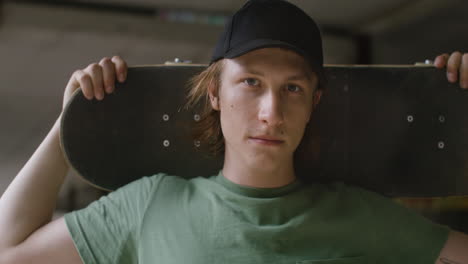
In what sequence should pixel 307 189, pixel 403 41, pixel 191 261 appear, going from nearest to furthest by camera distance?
pixel 191 261
pixel 307 189
pixel 403 41

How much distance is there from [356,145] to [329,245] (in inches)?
11.1

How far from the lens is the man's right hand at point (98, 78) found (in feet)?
3.13

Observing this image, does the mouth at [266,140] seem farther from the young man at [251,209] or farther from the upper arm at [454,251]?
the upper arm at [454,251]

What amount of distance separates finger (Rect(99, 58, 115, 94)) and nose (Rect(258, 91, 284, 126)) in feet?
1.17

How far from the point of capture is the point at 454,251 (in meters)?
0.87

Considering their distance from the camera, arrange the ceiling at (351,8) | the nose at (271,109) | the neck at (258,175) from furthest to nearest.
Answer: the ceiling at (351,8)
the neck at (258,175)
the nose at (271,109)

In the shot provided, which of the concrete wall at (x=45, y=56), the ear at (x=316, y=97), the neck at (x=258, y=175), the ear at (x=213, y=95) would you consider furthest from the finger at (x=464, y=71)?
the concrete wall at (x=45, y=56)

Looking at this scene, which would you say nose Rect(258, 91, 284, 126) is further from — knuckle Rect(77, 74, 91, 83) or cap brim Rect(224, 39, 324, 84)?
knuckle Rect(77, 74, 91, 83)

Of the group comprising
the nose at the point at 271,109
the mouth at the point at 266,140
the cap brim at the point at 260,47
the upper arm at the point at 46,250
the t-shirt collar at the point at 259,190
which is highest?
the cap brim at the point at 260,47

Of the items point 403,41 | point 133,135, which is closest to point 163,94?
point 133,135

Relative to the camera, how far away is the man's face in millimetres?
833

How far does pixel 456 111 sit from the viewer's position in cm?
101

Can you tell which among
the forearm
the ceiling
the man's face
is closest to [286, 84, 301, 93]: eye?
the man's face

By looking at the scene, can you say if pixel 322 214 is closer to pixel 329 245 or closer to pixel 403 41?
pixel 329 245
